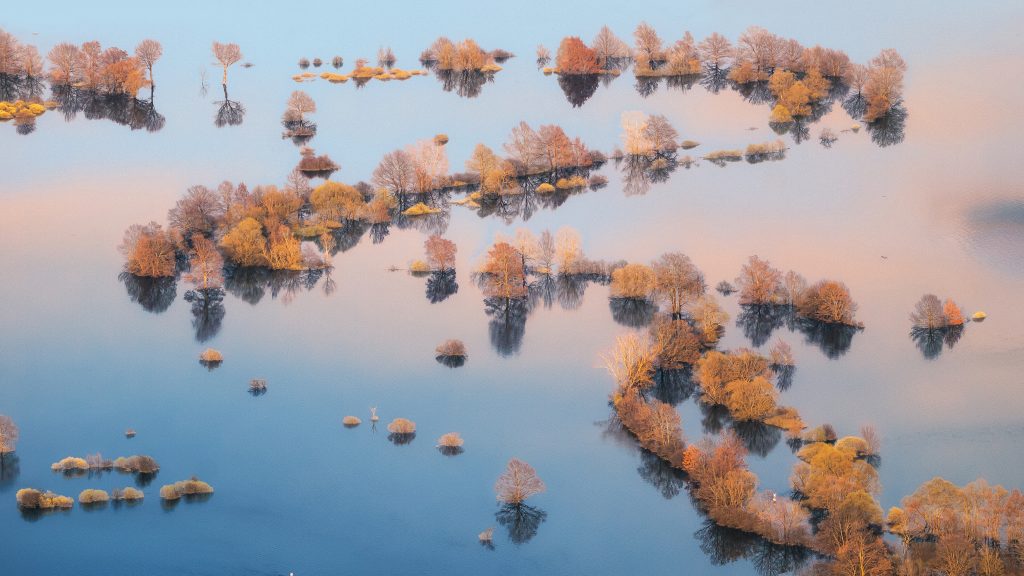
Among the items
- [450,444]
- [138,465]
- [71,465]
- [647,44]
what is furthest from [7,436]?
[647,44]

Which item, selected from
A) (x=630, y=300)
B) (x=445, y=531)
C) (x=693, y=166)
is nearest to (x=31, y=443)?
(x=445, y=531)

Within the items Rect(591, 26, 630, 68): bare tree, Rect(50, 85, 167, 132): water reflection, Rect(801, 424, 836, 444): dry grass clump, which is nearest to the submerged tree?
Rect(801, 424, 836, 444): dry grass clump

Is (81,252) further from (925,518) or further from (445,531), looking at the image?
(925,518)

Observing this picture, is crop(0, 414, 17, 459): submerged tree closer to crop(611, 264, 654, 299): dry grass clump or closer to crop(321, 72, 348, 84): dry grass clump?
crop(611, 264, 654, 299): dry grass clump

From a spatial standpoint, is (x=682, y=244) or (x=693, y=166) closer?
(x=682, y=244)

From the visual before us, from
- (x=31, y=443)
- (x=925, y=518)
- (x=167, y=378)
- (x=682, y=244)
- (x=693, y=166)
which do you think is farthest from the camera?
(x=693, y=166)

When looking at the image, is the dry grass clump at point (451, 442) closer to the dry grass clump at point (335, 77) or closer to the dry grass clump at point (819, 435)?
the dry grass clump at point (819, 435)
